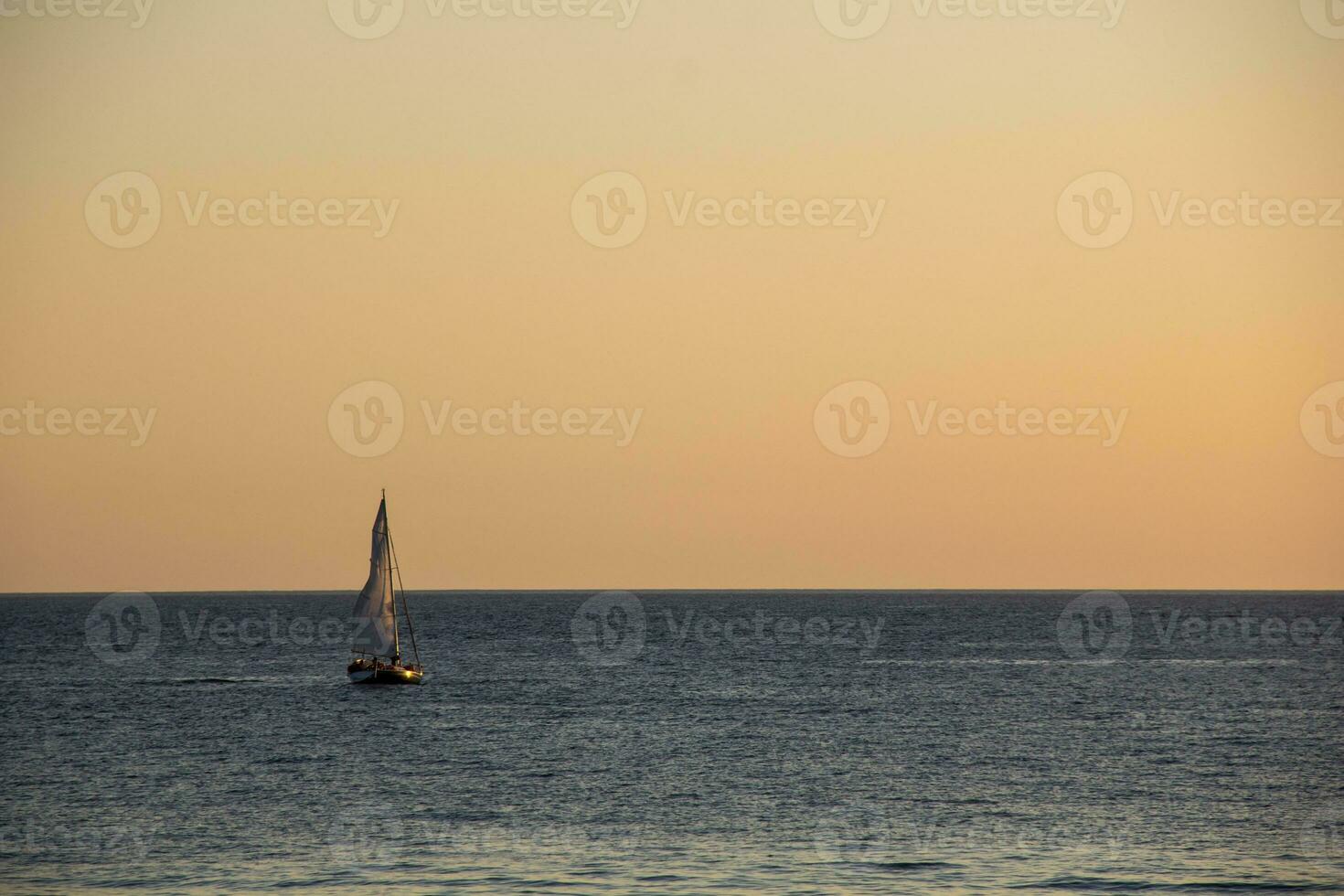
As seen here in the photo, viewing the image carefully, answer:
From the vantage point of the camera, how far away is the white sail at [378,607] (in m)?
104

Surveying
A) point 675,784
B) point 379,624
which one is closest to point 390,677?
point 379,624

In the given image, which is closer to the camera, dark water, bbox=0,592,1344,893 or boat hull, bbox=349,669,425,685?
dark water, bbox=0,592,1344,893

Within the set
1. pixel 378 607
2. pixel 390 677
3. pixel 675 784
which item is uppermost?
pixel 378 607

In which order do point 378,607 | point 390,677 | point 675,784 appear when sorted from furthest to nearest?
point 390,677 → point 378,607 → point 675,784

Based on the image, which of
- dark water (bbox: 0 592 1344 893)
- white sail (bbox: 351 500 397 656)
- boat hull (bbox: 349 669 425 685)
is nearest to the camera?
dark water (bbox: 0 592 1344 893)

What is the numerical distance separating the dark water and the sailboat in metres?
1.98

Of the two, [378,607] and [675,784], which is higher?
[378,607]

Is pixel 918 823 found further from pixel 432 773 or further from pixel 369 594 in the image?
pixel 369 594

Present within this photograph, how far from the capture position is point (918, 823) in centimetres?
5712

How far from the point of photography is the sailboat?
341ft

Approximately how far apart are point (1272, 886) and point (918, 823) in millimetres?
14079

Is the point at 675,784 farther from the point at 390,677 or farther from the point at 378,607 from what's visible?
the point at 390,677

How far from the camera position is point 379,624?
109 m

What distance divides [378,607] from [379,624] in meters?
3.58
